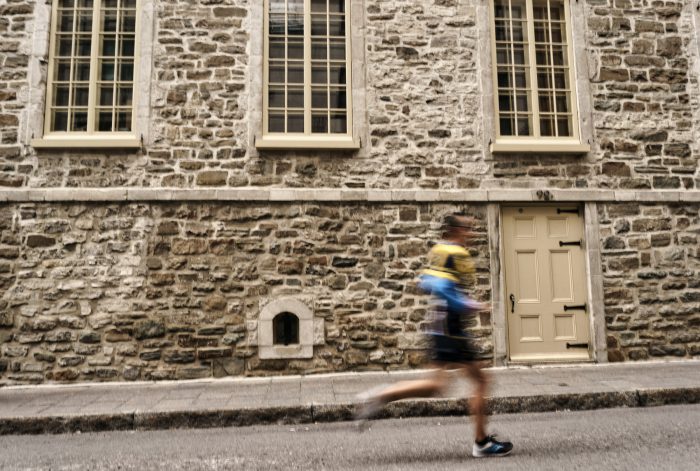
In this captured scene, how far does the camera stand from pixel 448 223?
4.21m

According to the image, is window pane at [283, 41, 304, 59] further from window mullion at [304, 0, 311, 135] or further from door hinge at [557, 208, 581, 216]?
door hinge at [557, 208, 581, 216]

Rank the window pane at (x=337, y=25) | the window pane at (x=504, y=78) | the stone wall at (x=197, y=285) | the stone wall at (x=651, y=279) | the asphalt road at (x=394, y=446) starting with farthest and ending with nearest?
the window pane at (x=504, y=78) → the window pane at (x=337, y=25) → the stone wall at (x=651, y=279) → the stone wall at (x=197, y=285) → the asphalt road at (x=394, y=446)

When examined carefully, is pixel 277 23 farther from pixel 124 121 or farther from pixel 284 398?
pixel 284 398

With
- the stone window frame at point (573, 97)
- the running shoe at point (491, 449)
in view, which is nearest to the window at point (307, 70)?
the stone window frame at point (573, 97)

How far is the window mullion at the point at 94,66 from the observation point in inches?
299

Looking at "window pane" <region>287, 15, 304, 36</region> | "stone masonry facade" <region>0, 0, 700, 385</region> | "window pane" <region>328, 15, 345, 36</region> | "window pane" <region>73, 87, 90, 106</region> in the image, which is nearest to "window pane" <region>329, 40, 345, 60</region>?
"window pane" <region>328, 15, 345, 36</region>

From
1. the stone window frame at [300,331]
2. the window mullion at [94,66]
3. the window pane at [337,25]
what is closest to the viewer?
the stone window frame at [300,331]

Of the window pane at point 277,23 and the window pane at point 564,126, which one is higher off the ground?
the window pane at point 277,23

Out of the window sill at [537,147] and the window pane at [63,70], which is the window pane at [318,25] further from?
the window pane at [63,70]

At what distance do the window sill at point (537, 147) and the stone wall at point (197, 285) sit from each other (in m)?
1.44

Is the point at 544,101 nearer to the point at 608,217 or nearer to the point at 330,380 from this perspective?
the point at 608,217

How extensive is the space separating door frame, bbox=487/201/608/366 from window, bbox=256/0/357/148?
8.19ft

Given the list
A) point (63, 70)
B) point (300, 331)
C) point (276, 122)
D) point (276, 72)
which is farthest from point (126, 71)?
point (300, 331)

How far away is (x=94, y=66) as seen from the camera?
7.67m
